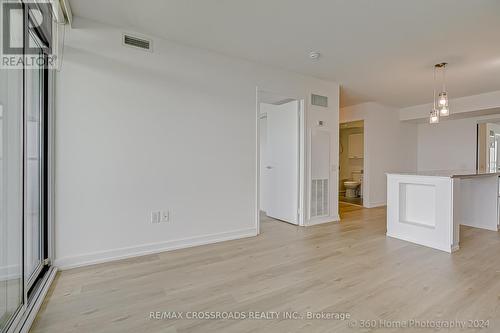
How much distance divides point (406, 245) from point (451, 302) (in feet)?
4.80

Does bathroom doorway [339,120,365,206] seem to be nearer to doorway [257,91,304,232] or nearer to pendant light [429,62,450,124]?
pendant light [429,62,450,124]

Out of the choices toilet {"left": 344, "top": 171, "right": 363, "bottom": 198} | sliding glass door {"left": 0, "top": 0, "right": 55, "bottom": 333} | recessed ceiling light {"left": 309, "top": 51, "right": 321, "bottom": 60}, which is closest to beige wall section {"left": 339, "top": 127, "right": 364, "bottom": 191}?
toilet {"left": 344, "top": 171, "right": 363, "bottom": 198}

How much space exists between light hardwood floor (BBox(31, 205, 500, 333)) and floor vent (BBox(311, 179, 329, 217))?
1.16m

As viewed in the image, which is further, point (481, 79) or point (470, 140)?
point (470, 140)

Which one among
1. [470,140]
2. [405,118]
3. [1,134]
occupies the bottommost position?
[1,134]

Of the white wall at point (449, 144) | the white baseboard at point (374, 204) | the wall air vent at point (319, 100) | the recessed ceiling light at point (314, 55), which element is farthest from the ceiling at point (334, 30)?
the white baseboard at point (374, 204)

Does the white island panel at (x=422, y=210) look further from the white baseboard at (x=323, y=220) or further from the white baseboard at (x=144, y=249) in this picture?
the white baseboard at (x=144, y=249)

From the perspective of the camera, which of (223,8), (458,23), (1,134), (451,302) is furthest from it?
(458,23)

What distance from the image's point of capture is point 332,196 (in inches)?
187

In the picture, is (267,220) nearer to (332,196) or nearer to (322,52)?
(332,196)

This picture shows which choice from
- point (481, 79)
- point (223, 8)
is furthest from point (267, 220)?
point (481, 79)

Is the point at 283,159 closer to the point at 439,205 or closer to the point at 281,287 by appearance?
the point at 439,205

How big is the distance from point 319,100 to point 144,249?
362cm

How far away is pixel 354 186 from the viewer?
24.9ft
